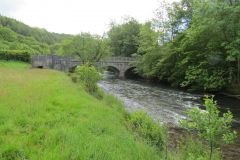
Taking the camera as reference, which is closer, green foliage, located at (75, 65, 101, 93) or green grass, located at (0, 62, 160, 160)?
green grass, located at (0, 62, 160, 160)

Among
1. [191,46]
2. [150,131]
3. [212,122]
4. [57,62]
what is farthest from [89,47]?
[212,122]

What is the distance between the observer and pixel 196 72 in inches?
1232

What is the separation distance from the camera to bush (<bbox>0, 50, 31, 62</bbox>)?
47.2m

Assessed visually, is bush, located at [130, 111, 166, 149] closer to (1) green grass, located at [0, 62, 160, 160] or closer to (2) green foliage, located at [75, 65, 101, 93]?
(1) green grass, located at [0, 62, 160, 160]

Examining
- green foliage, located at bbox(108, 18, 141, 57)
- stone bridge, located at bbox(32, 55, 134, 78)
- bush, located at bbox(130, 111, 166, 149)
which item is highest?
green foliage, located at bbox(108, 18, 141, 57)

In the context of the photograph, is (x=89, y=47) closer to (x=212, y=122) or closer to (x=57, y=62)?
(x=57, y=62)

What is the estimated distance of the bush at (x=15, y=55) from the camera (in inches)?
1858

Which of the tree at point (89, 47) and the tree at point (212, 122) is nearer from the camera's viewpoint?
the tree at point (212, 122)

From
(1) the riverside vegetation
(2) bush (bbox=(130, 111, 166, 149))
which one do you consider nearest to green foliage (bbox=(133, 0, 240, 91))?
(2) bush (bbox=(130, 111, 166, 149))

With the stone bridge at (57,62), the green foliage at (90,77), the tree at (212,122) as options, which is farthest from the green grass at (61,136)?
the stone bridge at (57,62)

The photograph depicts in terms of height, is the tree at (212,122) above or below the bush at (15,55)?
below

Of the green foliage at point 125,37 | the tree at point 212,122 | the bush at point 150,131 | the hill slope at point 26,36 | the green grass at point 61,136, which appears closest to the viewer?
the green grass at point 61,136

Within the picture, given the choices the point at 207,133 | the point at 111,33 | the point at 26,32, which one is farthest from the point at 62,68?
the point at 26,32

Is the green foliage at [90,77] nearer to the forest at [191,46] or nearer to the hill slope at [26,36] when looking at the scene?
the forest at [191,46]
